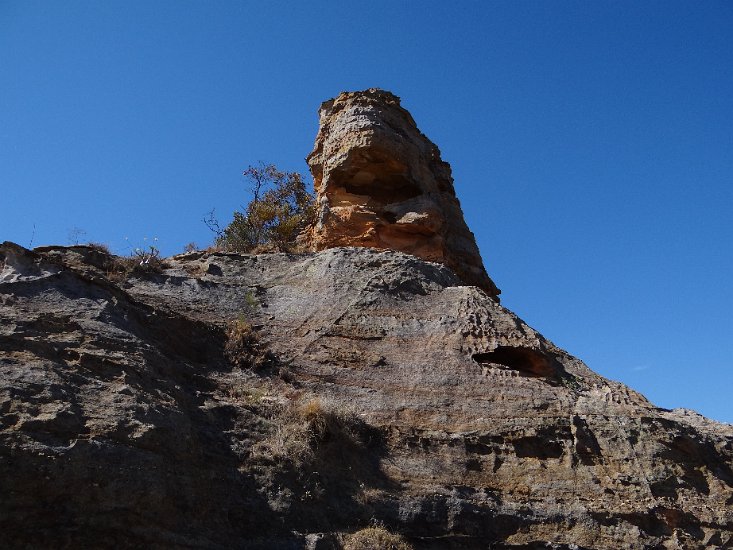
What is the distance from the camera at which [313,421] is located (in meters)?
9.57

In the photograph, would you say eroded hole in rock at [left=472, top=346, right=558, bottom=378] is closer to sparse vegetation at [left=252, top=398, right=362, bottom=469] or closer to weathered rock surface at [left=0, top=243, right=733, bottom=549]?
weathered rock surface at [left=0, top=243, right=733, bottom=549]

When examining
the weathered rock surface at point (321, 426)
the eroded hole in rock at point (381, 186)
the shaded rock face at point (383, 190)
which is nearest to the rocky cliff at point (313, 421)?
the weathered rock surface at point (321, 426)

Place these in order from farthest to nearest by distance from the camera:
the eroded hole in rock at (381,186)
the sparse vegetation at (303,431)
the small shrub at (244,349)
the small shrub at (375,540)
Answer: the eroded hole in rock at (381,186) < the small shrub at (244,349) < the sparse vegetation at (303,431) < the small shrub at (375,540)

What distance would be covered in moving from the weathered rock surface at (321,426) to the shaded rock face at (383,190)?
3.79m

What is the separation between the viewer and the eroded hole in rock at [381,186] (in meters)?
18.2

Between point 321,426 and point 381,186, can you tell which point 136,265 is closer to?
→ point 321,426

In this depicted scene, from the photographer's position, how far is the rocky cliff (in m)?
7.18

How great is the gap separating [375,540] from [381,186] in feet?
37.6

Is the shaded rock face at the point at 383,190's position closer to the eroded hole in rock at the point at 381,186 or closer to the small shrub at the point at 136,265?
the eroded hole in rock at the point at 381,186

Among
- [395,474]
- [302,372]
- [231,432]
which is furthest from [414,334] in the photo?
[231,432]

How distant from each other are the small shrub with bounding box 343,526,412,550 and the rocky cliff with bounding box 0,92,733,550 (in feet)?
0.13

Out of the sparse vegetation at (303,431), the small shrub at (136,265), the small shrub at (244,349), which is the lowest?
the sparse vegetation at (303,431)

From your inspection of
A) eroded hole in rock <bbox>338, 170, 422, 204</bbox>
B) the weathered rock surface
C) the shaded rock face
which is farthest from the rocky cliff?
eroded hole in rock <bbox>338, 170, 422, 204</bbox>

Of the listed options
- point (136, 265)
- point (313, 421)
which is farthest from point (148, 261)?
point (313, 421)
